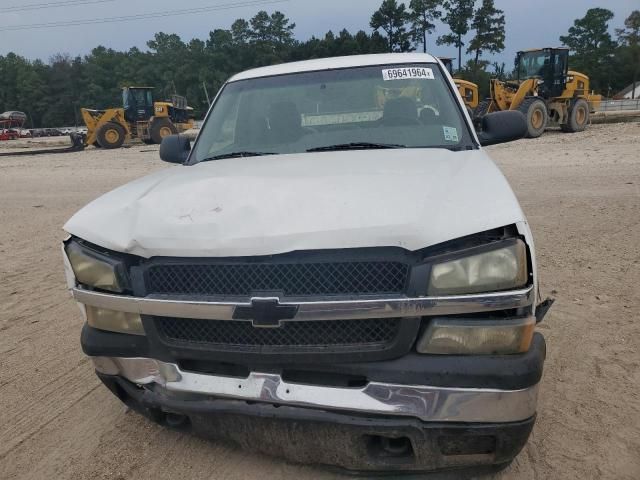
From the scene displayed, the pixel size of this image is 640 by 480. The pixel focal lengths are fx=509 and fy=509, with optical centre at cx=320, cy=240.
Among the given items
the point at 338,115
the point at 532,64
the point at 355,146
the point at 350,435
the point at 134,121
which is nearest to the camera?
the point at 350,435

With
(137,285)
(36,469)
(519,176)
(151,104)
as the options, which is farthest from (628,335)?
(151,104)

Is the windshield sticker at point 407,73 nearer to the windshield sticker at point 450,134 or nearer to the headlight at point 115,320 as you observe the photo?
the windshield sticker at point 450,134

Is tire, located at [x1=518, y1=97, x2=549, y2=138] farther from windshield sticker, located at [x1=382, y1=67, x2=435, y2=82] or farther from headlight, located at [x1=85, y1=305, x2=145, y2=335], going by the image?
headlight, located at [x1=85, y1=305, x2=145, y2=335]

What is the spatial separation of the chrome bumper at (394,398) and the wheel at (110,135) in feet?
84.6

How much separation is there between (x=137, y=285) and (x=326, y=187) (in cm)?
85

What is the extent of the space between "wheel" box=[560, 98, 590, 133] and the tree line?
3769cm

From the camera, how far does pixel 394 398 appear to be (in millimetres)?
1803

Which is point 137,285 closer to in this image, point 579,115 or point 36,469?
point 36,469

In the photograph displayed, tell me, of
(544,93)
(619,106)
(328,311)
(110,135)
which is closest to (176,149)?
(328,311)

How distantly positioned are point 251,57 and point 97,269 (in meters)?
81.2

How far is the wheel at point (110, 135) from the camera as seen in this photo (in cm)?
2502

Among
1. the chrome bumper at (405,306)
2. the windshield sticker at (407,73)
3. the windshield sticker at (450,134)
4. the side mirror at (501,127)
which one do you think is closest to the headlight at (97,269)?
the chrome bumper at (405,306)

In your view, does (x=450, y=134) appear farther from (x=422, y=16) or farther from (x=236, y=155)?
(x=422, y=16)

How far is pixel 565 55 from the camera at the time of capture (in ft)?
62.9
